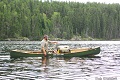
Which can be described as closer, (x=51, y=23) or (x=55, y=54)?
(x=55, y=54)

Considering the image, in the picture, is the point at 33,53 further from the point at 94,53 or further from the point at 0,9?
the point at 0,9

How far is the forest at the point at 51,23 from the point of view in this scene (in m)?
141

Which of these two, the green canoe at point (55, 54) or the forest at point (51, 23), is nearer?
the green canoe at point (55, 54)

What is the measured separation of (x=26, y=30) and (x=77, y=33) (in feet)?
131

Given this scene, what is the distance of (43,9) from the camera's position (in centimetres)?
19162

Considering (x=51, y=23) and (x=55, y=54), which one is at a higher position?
(x=55, y=54)

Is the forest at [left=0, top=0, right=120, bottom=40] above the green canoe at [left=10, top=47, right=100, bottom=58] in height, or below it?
below

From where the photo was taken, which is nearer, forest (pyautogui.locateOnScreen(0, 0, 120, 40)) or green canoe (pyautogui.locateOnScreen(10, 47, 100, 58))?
green canoe (pyautogui.locateOnScreen(10, 47, 100, 58))

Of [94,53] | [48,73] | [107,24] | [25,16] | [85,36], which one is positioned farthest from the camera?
[107,24]

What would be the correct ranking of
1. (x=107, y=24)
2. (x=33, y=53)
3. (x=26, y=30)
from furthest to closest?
(x=107, y=24), (x=26, y=30), (x=33, y=53)

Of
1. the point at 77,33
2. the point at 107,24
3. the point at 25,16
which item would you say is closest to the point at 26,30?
the point at 25,16

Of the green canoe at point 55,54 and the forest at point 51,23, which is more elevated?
the green canoe at point 55,54

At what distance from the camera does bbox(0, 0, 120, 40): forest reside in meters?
141

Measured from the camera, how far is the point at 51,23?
543 ft
